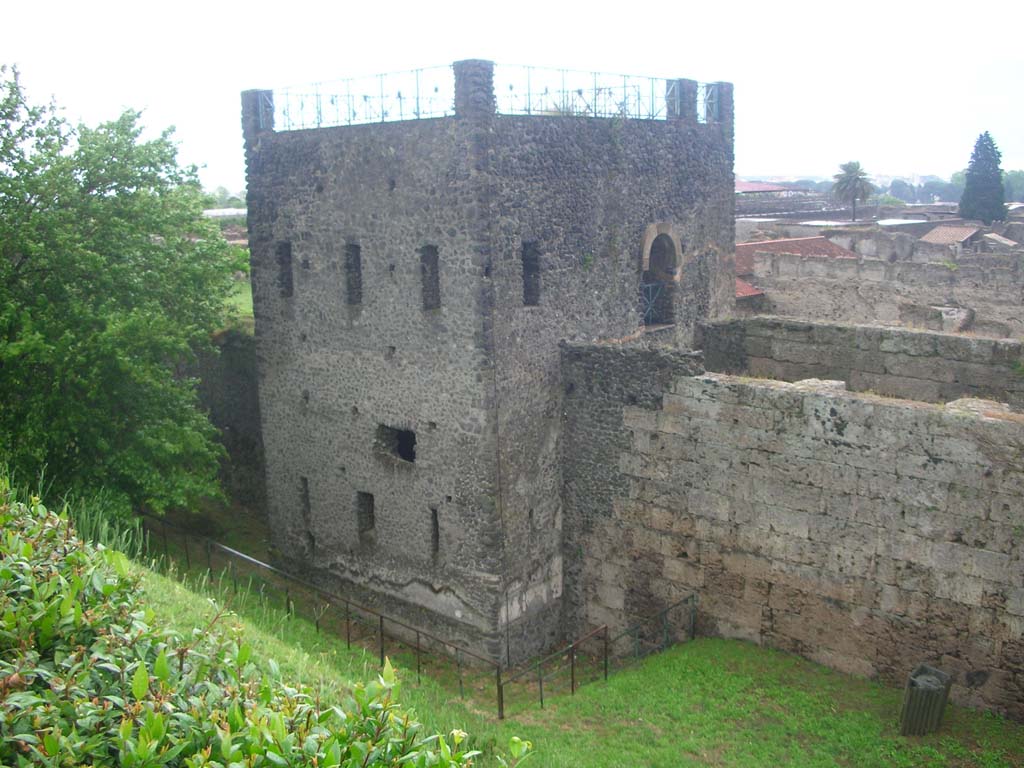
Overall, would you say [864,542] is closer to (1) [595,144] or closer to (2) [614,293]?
(2) [614,293]

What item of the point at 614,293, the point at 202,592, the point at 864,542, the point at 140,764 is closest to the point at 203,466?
the point at 202,592

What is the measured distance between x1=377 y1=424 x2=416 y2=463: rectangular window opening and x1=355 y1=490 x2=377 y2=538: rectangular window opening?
3.35 feet

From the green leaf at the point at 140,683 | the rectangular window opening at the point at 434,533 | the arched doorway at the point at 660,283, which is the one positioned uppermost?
the arched doorway at the point at 660,283

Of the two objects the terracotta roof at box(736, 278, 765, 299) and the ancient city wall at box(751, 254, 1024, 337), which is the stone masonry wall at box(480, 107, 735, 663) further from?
the terracotta roof at box(736, 278, 765, 299)

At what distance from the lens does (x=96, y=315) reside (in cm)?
1562

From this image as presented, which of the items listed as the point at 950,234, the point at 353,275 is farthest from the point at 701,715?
the point at 950,234

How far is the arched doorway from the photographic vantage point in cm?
1742

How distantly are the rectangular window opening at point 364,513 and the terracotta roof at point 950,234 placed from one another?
113 feet

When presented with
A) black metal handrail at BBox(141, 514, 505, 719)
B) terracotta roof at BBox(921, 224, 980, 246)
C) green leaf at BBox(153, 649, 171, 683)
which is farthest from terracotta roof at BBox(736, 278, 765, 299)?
green leaf at BBox(153, 649, 171, 683)

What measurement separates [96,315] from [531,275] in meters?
6.83

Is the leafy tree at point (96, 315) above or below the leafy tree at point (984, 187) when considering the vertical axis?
below

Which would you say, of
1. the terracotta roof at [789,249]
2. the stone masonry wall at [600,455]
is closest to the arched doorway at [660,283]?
the stone masonry wall at [600,455]

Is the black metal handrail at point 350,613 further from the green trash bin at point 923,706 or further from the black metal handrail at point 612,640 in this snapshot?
the green trash bin at point 923,706

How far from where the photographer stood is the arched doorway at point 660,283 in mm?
17422
